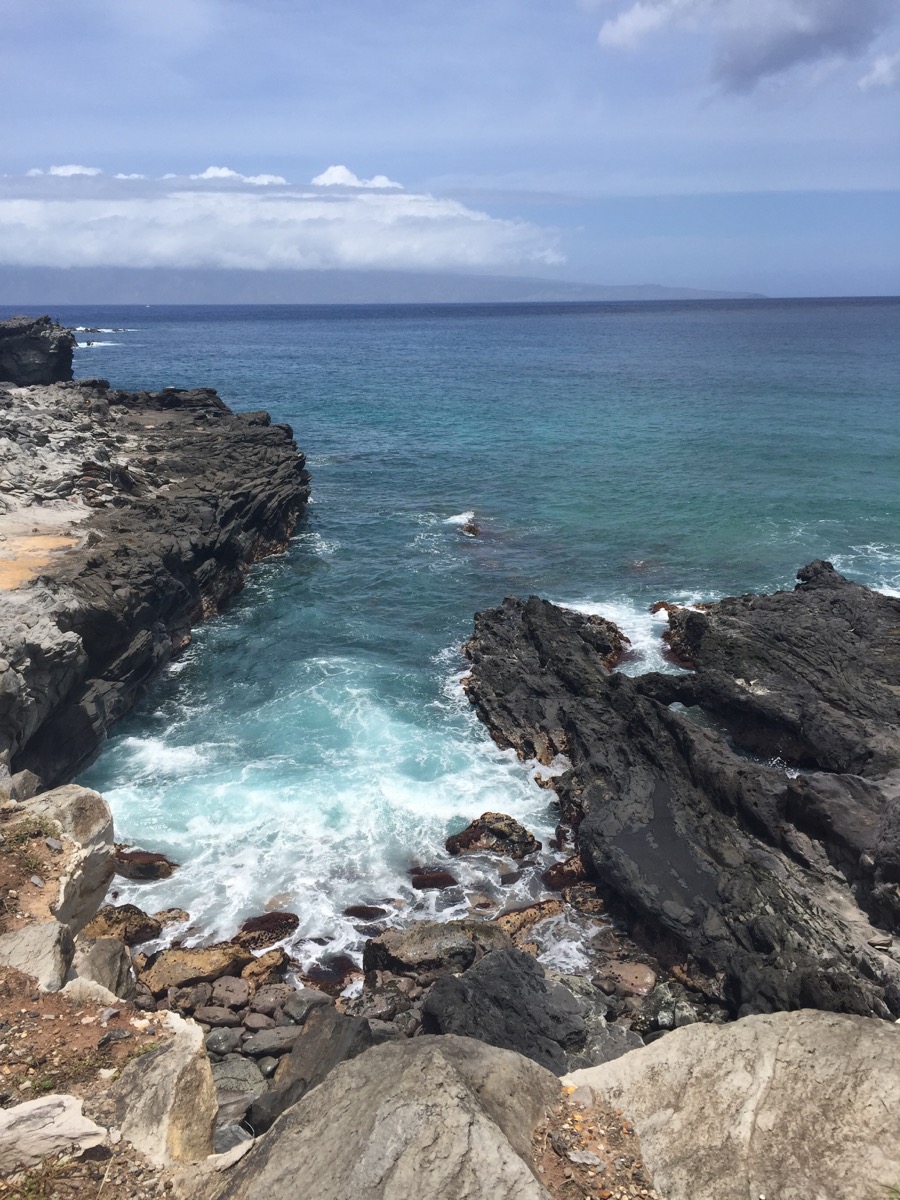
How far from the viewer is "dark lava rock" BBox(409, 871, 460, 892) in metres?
21.9

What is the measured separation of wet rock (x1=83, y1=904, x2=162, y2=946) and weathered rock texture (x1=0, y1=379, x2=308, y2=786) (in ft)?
17.5

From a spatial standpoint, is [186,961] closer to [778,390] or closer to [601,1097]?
[601,1097]

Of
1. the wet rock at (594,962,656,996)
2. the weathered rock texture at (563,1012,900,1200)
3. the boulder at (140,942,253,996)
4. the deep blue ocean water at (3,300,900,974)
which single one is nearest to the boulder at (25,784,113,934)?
the boulder at (140,942,253,996)

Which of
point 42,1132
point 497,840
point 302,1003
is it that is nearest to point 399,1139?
point 42,1132

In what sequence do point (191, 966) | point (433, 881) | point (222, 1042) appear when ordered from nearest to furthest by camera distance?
point (222, 1042) < point (191, 966) < point (433, 881)

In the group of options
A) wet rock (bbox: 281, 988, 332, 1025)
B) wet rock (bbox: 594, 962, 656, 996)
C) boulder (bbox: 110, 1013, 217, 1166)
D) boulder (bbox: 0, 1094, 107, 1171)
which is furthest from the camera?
wet rock (bbox: 594, 962, 656, 996)

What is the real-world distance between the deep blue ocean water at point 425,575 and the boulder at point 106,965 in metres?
3.97

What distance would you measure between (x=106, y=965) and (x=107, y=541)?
22.4 meters

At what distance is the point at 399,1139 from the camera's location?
889 cm

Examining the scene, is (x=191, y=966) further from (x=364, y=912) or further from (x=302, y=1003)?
(x=364, y=912)

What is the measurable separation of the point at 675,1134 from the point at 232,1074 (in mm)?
9013

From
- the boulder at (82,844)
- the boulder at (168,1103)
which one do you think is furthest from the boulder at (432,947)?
the boulder at (168,1103)

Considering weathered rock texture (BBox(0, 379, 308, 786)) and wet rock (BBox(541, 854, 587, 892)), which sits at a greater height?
weathered rock texture (BBox(0, 379, 308, 786))

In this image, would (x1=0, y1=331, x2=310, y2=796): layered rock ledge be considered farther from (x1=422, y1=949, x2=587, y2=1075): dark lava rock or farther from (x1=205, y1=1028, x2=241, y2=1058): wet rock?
(x1=422, y1=949, x2=587, y2=1075): dark lava rock
